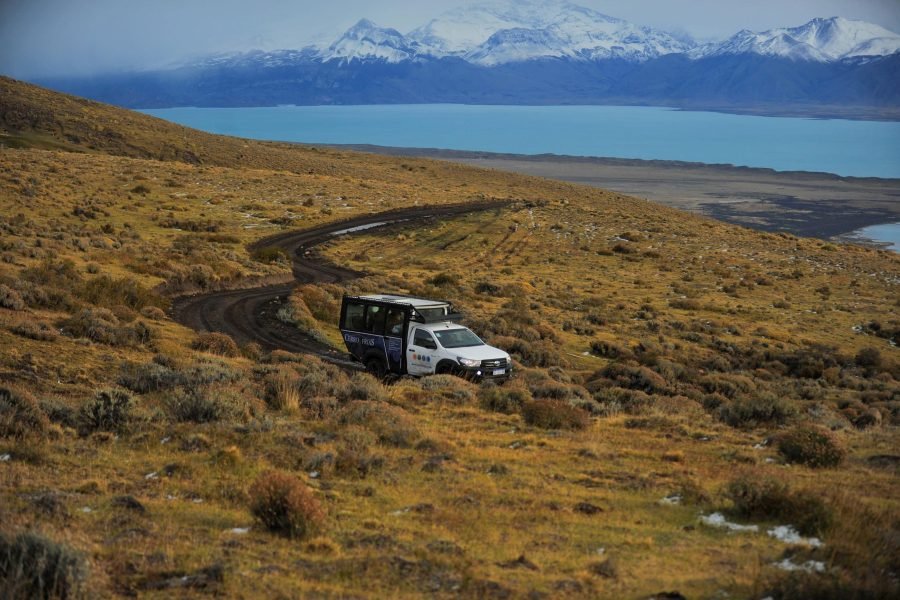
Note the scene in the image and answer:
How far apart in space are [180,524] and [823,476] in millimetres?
9620

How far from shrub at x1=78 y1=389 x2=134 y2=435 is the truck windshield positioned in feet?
34.2

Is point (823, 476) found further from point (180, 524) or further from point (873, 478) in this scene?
point (180, 524)

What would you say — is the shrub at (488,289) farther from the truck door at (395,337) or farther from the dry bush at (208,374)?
the dry bush at (208,374)

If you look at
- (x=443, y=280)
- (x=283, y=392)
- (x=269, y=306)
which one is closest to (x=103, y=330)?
(x=283, y=392)

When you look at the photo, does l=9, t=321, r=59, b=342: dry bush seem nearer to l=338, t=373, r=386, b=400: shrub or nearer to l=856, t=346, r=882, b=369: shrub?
l=338, t=373, r=386, b=400: shrub

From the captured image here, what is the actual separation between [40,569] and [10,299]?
Result: 21487mm

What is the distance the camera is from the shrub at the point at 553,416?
17781 millimetres

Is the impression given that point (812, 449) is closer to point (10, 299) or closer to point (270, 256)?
point (10, 299)

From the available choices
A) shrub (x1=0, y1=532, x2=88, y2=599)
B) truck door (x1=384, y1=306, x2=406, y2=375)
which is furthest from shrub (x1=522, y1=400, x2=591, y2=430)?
shrub (x1=0, y1=532, x2=88, y2=599)

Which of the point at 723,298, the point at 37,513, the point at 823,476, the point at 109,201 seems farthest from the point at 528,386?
the point at 109,201

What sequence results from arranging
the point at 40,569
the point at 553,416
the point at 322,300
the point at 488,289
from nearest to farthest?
the point at 40,569, the point at 553,416, the point at 322,300, the point at 488,289

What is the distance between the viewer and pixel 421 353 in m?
24.4

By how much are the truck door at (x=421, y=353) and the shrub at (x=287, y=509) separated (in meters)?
13.3

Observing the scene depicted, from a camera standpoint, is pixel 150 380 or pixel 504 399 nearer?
pixel 150 380
